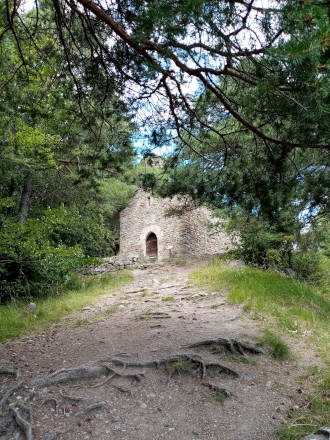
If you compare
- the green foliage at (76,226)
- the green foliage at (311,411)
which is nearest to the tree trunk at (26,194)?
the green foliage at (76,226)

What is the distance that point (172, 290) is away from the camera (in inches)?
298

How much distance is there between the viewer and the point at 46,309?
6270 mm

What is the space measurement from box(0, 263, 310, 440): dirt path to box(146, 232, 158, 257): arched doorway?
10.0 m

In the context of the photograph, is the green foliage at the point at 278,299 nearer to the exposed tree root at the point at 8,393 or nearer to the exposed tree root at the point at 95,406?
the exposed tree root at the point at 95,406

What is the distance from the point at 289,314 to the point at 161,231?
10127 millimetres

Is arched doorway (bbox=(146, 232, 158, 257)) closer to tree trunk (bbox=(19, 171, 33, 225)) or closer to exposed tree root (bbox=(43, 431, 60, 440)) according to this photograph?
tree trunk (bbox=(19, 171, 33, 225))

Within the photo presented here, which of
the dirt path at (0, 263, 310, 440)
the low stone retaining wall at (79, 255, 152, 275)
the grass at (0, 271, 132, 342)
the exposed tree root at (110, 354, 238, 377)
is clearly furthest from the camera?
the low stone retaining wall at (79, 255, 152, 275)

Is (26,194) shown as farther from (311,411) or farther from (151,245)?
(151,245)

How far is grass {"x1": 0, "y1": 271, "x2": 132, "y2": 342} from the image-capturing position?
17.0 feet

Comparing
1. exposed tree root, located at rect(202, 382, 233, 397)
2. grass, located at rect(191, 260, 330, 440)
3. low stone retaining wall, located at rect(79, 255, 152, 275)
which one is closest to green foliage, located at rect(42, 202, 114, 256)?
low stone retaining wall, located at rect(79, 255, 152, 275)

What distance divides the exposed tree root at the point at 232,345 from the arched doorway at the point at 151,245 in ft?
37.9

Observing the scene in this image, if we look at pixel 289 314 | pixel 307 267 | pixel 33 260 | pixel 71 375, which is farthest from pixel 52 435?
pixel 307 267

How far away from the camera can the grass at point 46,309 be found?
517 cm

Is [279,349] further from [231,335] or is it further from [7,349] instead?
[7,349]
